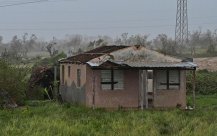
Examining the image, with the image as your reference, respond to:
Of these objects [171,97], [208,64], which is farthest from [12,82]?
[208,64]

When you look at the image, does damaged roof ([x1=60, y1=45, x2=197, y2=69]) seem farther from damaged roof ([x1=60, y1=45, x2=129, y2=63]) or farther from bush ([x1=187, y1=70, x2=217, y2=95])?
bush ([x1=187, y1=70, x2=217, y2=95])

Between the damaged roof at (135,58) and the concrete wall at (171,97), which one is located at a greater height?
the damaged roof at (135,58)

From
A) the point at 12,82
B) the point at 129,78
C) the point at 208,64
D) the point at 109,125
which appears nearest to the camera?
the point at 109,125

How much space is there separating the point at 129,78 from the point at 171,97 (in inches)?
105

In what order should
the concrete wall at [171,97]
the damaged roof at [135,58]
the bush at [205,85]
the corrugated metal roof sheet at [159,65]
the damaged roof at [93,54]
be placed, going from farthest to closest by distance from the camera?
1. the bush at [205,85]
2. the concrete wall at [171,97]
3. the damaged roof at [93,54]
4. the corrugated metal roof sheet at [159,65]
5. the damaged roof at [135,58]

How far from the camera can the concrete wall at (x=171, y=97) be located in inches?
1147

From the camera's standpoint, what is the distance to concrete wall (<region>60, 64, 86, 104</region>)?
28.8 m

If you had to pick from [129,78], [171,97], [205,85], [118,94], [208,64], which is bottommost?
[205,85]

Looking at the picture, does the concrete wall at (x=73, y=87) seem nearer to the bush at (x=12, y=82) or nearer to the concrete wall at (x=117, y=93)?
the concrete wall at (x=117, y=93)

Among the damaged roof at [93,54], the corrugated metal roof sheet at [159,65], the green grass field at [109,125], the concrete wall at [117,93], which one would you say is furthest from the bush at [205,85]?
the green grass field at [109,125]

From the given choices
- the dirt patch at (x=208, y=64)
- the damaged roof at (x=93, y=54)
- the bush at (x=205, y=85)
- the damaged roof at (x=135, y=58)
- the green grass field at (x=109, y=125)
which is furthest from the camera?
the dirt patch at (x=208, y=64)

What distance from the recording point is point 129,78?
28.6m

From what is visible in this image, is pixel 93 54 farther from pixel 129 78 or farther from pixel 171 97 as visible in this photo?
pixel 171 97

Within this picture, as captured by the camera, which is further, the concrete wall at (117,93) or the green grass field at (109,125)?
the concrete wall at (117,93)
